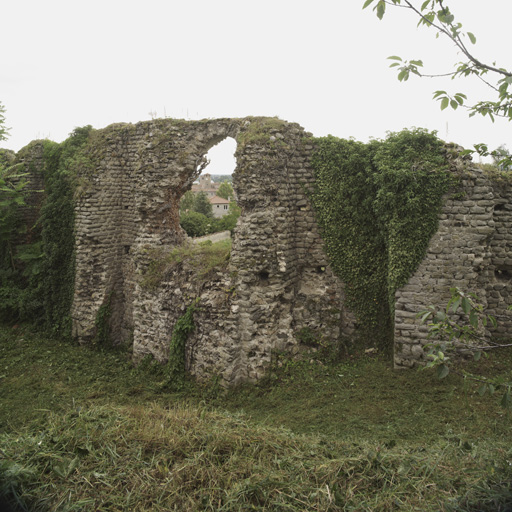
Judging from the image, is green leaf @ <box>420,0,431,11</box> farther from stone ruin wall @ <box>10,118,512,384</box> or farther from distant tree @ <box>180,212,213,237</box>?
distant tree @ <box>180,212,213,237</box>

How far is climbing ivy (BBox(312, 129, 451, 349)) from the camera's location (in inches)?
280

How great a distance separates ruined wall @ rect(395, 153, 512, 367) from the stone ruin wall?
18 mm

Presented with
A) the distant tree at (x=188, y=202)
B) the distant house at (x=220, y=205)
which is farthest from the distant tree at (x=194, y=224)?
the distant house at (x=220, y=205)

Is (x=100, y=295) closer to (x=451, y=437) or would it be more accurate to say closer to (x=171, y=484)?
(x=171, y=484)

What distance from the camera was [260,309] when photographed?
797 cm

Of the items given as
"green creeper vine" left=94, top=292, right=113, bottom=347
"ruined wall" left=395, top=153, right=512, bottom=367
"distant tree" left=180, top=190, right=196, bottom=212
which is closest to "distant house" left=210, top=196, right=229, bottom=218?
"distant tree" left=180, top=190, right=196, bottom=212

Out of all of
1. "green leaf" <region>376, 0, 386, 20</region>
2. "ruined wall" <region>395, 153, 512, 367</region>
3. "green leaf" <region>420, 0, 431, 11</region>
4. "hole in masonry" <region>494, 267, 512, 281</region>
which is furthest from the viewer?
"hole in masonry" <region>494, 267, 512, 281</region>

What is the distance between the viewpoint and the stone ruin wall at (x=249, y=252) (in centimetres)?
711

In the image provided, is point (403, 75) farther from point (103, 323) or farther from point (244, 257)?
point (103, 323)

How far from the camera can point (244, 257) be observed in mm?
8008

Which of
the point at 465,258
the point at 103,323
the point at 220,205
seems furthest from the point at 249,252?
the point at 220,205

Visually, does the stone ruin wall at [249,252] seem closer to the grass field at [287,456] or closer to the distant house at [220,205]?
the grass field at [287,456]

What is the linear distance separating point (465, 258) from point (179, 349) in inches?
241

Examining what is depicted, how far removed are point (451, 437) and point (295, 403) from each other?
107 inches
